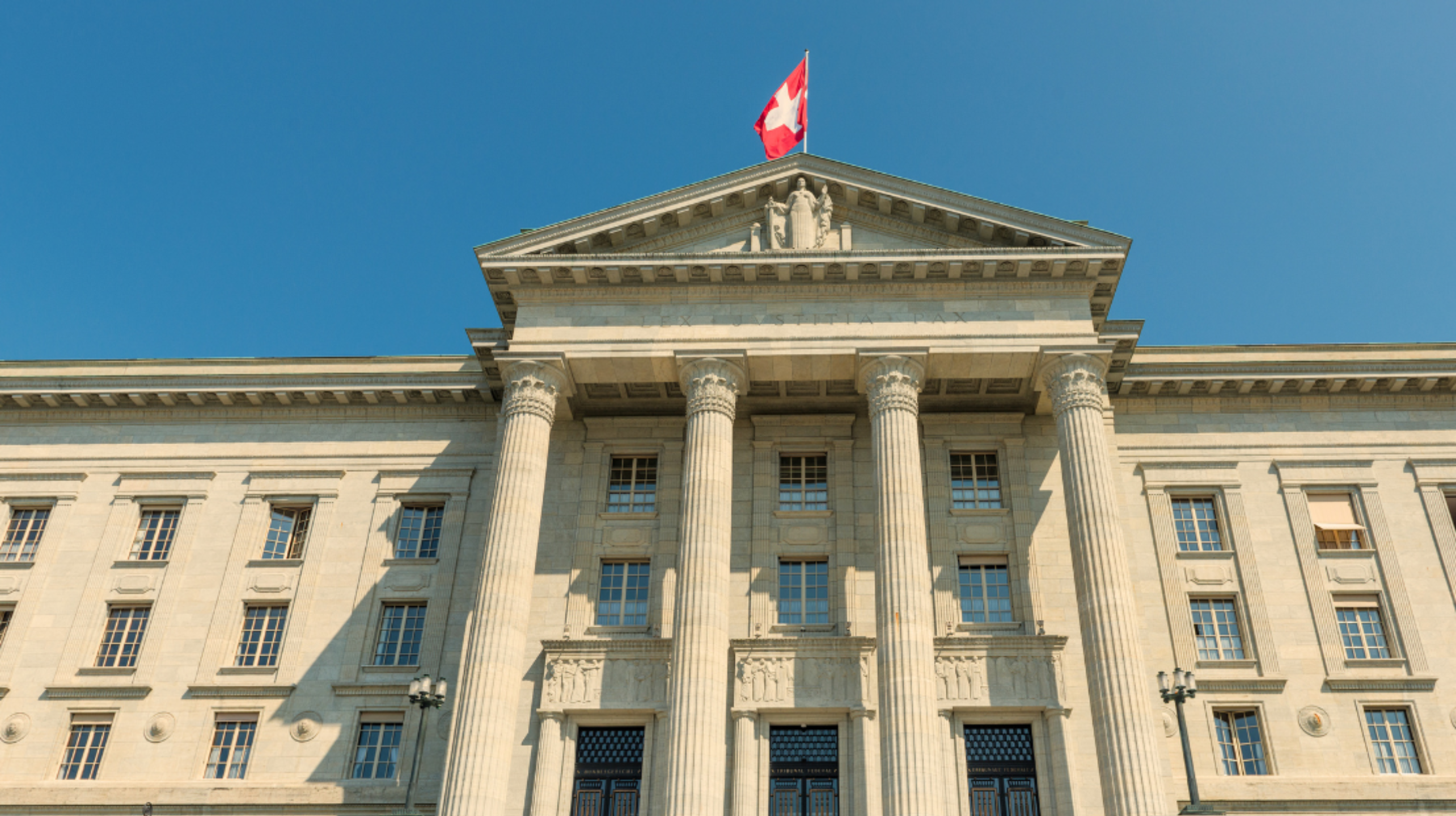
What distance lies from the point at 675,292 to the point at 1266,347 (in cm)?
1973

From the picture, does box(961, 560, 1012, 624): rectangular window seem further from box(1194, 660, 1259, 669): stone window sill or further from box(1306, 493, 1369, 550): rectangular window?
box(1306, 493, 1369, 550): rectangular window

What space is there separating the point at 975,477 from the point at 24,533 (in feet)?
104

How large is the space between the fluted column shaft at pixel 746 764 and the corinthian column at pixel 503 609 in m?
5.94

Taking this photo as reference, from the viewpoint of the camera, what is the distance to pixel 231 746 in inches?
1259

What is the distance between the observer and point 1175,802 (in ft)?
91.7

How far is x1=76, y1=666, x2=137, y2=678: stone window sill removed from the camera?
33031 millimetres

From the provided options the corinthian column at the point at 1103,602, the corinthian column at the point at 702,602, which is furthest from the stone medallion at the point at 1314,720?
the corinthian column at the point at 702,602

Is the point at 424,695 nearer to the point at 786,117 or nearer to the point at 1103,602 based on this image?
the point at 1103,602

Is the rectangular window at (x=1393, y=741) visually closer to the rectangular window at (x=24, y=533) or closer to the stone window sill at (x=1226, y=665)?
the stone window sill at (x=1226, y=665)

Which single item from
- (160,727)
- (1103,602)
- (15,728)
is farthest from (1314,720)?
(15,728)

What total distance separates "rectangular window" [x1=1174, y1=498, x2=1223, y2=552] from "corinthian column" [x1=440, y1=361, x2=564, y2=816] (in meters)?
19.8

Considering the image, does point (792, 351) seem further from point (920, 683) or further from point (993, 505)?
point (920, 683)

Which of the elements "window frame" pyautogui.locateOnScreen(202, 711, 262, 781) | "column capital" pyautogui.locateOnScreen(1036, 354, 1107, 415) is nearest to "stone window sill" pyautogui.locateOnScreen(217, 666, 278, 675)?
"window frame" pyautogui.locateOnScreen(202, 711, 262, 781)

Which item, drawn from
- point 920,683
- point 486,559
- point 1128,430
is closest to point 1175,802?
point 920,683
